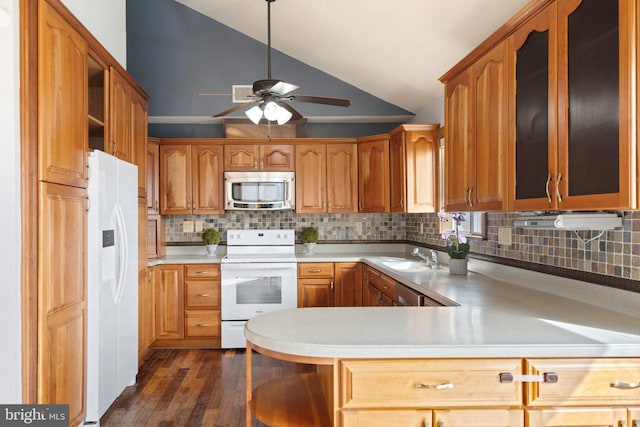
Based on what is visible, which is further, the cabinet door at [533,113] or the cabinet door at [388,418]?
Answer: the cabinet door at [533,113]

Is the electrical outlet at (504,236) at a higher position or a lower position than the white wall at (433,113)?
lower

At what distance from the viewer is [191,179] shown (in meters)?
4.62

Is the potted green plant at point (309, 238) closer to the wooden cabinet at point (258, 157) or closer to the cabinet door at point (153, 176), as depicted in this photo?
the wooden cabinet at point (258, 157)

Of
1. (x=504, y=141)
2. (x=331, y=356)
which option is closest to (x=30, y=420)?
(x=331, y=356)

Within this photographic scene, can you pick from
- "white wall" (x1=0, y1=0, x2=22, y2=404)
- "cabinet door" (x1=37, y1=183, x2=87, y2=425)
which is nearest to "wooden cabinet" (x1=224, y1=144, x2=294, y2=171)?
"cabinet door" (x1=37, y1=183, x2=87, y2=425)

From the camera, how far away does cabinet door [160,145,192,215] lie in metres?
4.59

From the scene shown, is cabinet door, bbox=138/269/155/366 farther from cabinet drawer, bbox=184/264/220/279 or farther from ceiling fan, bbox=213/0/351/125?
ceiling fan, bbox=213/0/351/125

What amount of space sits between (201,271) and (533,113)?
337cm

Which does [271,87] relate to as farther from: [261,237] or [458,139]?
[261,237]

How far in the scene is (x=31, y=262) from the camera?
6.52 feet

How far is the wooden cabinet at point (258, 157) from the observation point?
4.66 m

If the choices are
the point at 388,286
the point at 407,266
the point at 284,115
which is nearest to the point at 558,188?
the point at 284,115

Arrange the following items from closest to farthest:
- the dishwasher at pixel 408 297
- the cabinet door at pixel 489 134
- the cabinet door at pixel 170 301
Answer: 1. the cabinet door at pixel 489 134
2. the dishwasher at pixel 408 297
3. the cabinet door at pixel 170 301

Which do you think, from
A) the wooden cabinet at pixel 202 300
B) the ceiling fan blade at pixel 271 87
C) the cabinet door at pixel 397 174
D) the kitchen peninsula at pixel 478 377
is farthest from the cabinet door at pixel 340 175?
the kitchen peninsula at pixel 478 377
